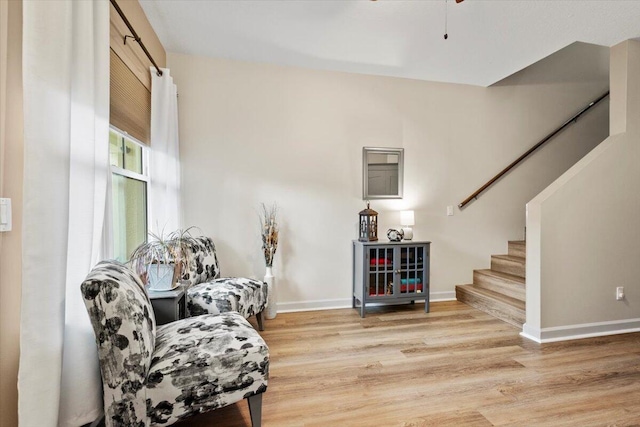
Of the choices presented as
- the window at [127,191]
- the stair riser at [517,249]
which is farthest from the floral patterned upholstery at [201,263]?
the stair riser at [517,249]

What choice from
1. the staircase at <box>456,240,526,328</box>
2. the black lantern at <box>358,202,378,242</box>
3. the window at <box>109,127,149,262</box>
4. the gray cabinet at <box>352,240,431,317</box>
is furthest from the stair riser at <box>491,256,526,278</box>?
the window at <box>109,127,149,262</box>

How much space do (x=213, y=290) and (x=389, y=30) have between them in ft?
8.50

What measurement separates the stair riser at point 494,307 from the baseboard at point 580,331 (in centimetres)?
16

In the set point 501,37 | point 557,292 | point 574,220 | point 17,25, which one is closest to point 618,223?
point 574,220

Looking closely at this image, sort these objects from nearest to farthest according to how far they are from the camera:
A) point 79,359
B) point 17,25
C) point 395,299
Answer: point 17,25 < point 79,359 < point 395,299

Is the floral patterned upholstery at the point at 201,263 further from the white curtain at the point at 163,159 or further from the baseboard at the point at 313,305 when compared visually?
the baseboard at the point at 313,305

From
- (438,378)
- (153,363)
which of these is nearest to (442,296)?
(438,378)

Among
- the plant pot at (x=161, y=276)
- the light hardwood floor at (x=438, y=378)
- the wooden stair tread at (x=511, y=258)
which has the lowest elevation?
the light hardwood floor at (x=438, y=378)

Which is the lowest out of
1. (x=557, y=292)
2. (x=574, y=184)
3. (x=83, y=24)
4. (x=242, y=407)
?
(x=242, y=407)

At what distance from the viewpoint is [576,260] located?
2.81 meters

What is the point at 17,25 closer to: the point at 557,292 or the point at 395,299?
A: the point at 395,299

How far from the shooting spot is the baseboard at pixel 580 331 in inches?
106

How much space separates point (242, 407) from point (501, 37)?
3487mm

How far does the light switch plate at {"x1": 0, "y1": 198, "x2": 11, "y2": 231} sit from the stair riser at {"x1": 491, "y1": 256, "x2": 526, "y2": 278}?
410 centimetres
